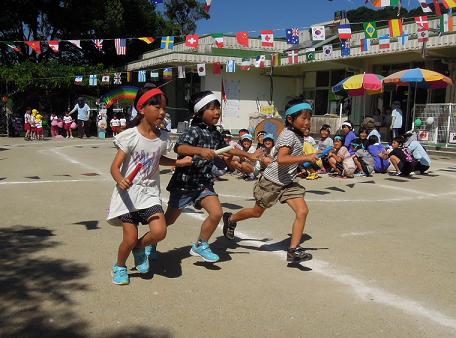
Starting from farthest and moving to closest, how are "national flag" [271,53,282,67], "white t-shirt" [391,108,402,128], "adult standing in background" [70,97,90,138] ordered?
"adult standing in background" [70,97,90,138]
"national flag" [271,53,282,67]
"white t-shirt" [391,108,402,128]

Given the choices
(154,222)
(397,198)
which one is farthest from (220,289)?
(397,198)

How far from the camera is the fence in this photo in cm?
1555

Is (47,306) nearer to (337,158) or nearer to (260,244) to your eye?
(260,244)

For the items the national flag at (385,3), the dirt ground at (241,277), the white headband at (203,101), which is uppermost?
the national flag at (385,3)

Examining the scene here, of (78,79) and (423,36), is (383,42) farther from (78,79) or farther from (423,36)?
(78,79)

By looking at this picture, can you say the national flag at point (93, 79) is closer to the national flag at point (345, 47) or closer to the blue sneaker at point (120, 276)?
the national flag at point (345, 47)

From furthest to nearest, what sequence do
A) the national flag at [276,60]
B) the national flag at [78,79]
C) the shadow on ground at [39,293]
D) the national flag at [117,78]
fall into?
1. the national flag at [117,78]
2. the national flag at [78,79]
3. the national flag at [276,60]
4. the shadow on ground at [39,293]

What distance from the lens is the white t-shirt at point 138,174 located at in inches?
157

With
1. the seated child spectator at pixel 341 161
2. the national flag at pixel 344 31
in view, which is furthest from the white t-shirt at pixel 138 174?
the national flag at pixel 344 31

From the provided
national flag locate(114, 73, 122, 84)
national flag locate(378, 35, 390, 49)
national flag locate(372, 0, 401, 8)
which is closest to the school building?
national flag locate(378, 35, 390, 49)

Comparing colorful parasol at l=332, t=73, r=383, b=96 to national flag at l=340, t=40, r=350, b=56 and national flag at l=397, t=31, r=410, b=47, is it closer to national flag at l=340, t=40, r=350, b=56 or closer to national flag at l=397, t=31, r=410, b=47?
national flag at l=397, t=31, r=410, b=47

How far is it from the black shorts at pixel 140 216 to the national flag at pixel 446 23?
13930mm

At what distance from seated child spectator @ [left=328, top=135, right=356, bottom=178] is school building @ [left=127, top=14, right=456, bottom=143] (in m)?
6.94

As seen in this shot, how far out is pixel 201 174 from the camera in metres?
4.57
